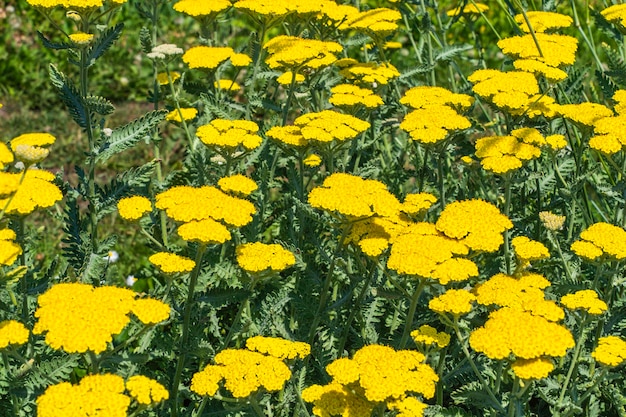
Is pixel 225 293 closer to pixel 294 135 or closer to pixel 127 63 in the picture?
pixel 294 135

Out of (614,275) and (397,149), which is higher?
(614,275)

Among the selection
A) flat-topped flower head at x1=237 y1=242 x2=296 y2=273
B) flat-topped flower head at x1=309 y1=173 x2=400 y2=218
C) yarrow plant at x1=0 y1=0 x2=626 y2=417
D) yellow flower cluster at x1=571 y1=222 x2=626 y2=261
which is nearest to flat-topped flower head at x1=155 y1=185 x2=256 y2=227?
yarrow plant at x1=0 y1=0 x2=626 y2=417

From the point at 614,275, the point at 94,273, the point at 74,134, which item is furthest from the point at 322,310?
the point at 74,134

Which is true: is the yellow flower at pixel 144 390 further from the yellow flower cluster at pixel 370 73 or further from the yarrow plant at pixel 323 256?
the yellow flower cluster at pixel 370 73

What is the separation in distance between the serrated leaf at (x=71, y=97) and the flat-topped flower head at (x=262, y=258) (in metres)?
0.90

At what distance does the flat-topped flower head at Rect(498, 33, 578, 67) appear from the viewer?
3.93 m

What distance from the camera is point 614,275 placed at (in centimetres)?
332

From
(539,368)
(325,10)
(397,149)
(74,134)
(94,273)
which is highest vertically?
(325,10)

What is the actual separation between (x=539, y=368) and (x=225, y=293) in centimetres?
119

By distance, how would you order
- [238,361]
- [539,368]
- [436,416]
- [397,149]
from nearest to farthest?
[539,368] < [238,361] < [436,416] < [397,149]

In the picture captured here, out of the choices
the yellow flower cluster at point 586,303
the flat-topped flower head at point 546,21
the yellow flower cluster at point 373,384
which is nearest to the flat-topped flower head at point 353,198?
the yellow flower cluster at point 373,384

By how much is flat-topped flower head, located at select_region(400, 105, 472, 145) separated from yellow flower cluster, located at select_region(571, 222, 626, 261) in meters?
0.73

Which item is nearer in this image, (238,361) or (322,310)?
(238,361)

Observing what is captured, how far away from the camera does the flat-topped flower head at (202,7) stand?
13.3ft
